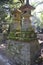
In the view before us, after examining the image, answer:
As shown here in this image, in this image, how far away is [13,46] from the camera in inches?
224

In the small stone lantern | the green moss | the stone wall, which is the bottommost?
the stone wall

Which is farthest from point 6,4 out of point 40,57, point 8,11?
point 40,57

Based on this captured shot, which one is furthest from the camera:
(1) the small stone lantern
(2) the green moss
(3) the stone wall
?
(1) the small stone lantern

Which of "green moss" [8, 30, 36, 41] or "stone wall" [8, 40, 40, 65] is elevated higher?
"green moss" [8, 30, 36, 41]

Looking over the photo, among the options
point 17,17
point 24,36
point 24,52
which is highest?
point 17,17

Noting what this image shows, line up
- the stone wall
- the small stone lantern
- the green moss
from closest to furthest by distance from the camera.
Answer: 1. the stone wall
2. the green moss
3. the small stone lantern

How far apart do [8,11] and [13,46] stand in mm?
3620

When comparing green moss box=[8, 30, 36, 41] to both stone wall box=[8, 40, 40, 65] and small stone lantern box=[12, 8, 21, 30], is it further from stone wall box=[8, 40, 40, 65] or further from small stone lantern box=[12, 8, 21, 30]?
small stone lantern box=[12, 8, 21, 30]

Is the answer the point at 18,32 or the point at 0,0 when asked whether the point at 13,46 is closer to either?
the point at 18,32

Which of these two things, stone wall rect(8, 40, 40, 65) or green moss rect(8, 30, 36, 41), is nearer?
stone wall rect(8, 40, 40, 65)

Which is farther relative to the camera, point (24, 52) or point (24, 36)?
point (24, 36)

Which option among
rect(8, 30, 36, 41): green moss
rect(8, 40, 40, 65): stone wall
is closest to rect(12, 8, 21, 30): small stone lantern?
rect(8, 30, 36, 41): green moss

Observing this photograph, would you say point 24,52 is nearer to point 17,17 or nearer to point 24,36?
point 24,36

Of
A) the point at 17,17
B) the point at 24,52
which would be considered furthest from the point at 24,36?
the point at 17,17
